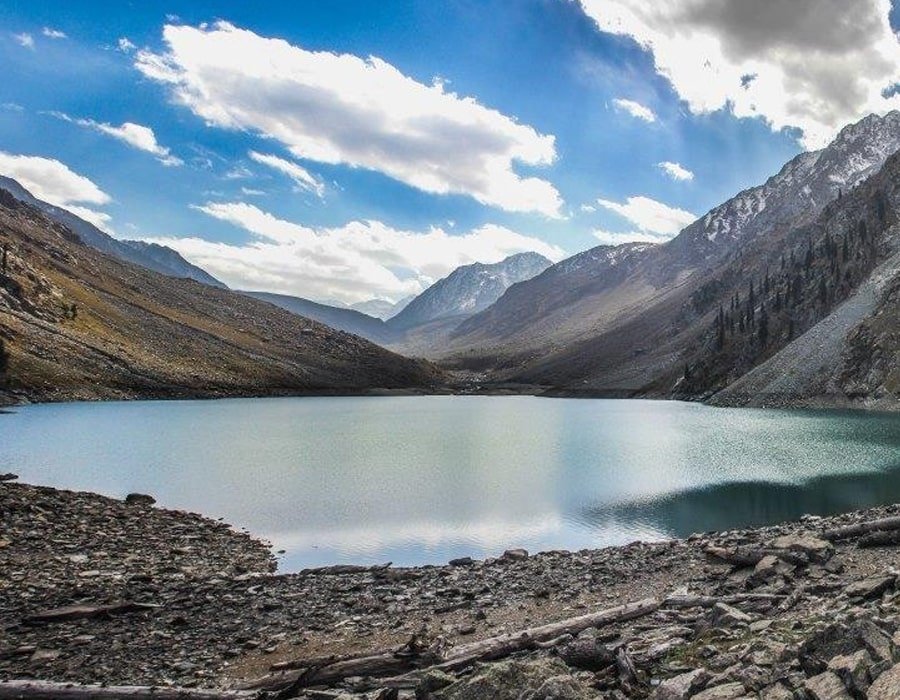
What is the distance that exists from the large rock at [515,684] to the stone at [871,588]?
8241 mm

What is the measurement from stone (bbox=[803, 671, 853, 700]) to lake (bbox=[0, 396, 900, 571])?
22.9 metres

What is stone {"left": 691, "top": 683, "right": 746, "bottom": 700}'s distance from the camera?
9305 millimetres

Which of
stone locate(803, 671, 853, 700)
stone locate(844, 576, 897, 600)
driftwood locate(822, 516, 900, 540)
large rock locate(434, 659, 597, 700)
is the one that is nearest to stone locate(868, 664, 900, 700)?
stone locate(803, 671, 853, 700)

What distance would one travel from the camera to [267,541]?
34000 millimetres

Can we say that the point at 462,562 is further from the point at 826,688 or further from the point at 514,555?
the point at 826,688

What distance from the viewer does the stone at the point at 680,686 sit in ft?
32.4

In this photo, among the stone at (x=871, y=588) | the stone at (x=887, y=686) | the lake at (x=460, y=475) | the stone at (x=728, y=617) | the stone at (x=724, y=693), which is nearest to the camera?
the stone at (x=887, y=686)

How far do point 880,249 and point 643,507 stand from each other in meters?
170

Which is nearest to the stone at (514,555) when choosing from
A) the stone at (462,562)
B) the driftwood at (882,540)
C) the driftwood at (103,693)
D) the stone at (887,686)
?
the stone at (462,562)

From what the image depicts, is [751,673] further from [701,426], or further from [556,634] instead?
[701,426]

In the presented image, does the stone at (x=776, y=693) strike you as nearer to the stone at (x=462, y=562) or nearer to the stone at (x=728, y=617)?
the stone at (x=728, y=617)

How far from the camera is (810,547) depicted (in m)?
21.2

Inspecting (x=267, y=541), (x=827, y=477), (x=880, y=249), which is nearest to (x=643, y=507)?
(x=827, y=477)

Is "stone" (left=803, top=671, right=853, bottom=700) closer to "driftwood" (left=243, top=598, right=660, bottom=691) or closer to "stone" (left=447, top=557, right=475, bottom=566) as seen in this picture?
"driftwood" (left=243, top=598, right=660, bottom=691)
